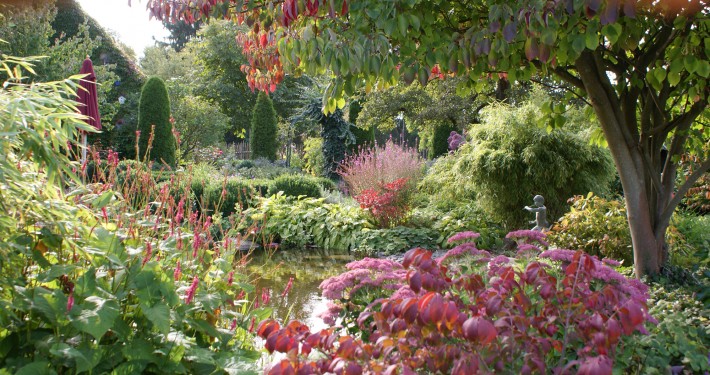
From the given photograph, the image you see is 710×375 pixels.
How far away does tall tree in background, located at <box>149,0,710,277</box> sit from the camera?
2.52 m

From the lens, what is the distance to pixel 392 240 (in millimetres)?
7496

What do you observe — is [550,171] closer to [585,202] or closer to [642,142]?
[585,202]

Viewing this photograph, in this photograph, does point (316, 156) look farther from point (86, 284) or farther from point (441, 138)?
point (86, 284)

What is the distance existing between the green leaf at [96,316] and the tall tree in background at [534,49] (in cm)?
141

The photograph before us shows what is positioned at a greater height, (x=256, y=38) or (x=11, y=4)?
(x=11, y=4)

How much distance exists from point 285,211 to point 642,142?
6106 millimetres

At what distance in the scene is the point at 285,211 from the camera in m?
8.90

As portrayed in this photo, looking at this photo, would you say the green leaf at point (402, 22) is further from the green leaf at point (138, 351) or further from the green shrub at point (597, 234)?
the green shrub at point (597, 234)

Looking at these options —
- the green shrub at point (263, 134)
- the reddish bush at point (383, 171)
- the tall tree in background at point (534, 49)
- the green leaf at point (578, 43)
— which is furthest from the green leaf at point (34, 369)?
the green shrub at point (263, 134)

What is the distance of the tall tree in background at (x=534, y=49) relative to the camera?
252 cm

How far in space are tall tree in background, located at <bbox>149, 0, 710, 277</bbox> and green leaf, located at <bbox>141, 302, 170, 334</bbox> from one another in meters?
1.31

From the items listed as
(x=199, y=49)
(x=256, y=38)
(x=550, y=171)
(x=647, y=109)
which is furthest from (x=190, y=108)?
(x=647, y=109)

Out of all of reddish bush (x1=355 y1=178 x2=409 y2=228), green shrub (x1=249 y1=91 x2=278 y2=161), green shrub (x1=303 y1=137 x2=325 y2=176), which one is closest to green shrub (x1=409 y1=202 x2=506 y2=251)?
reddish bush (x1=355 y1=178 x2=409 y2=228)

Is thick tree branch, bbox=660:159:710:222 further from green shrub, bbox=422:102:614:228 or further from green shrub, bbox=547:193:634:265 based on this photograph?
green shrub, bbox=422:102:614:228
